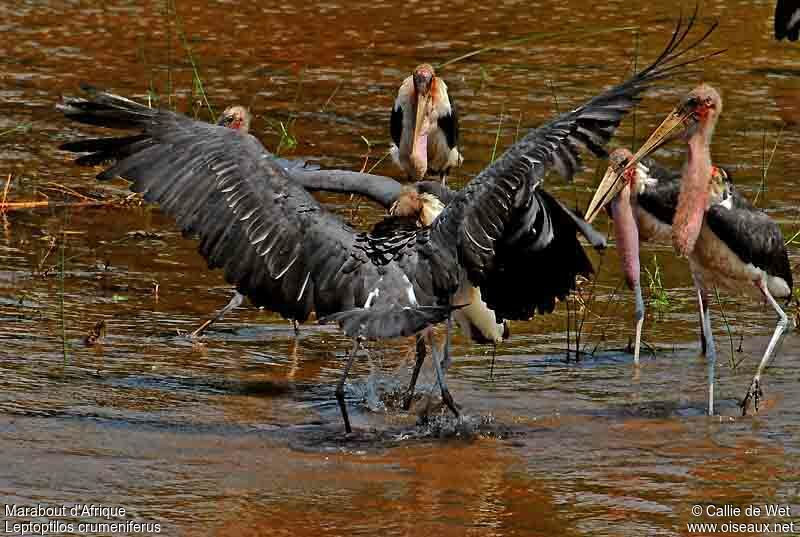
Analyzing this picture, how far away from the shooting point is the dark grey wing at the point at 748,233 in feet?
21.5

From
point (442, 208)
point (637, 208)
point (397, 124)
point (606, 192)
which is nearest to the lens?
point (442, 208)

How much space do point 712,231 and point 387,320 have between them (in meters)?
1.64

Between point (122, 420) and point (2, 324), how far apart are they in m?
1.21

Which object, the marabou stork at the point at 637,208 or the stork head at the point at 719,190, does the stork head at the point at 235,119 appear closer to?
the marabou stork at the point at 637,208

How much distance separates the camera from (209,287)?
305 inches

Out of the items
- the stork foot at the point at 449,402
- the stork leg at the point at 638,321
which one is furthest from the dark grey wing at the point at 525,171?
the stork leg at the point at 638,321

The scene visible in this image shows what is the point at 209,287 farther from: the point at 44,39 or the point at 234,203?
the point at 44,39

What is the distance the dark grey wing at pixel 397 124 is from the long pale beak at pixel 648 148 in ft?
8.80

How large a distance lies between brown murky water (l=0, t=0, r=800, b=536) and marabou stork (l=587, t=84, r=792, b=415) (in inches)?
13.5

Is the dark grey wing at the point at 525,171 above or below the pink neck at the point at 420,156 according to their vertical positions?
above

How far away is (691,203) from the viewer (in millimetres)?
6477

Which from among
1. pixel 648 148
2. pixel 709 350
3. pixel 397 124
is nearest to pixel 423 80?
pixel 397 124

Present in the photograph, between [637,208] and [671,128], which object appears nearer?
[671,128]

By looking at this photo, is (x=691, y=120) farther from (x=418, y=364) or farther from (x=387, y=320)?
(x=387, y=320)
